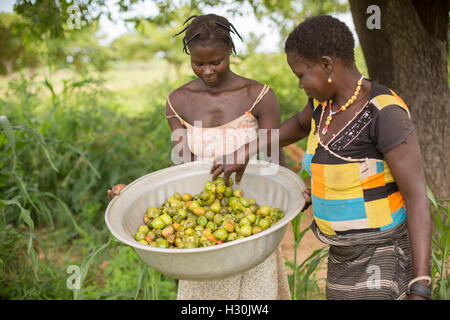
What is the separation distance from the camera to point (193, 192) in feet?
6.42

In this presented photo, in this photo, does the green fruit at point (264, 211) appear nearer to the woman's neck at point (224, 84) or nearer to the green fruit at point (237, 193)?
the green fruit at point (237, 193)

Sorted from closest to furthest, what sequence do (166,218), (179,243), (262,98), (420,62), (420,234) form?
1. (420,234)
2. (179,243)
3. (166,218)
4. (262,98)
5. (420,62)

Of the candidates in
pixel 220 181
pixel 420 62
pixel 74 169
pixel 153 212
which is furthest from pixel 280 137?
pixel 74 169

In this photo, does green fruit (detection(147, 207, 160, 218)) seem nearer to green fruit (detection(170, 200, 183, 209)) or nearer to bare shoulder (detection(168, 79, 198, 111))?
green fruit (detection(170, 200, 183, 209))

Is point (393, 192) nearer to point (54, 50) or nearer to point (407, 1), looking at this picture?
point (407, 1)

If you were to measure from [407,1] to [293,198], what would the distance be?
1.59 metres

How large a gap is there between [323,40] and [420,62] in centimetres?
164

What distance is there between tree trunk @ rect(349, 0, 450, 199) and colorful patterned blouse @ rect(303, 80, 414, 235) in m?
1.37

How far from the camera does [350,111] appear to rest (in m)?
1.27

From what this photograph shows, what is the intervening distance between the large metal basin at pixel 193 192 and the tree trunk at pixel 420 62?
4.37 ft

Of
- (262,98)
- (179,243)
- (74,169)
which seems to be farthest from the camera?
(74,169)

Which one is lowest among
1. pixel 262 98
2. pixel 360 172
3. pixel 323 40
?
pixel 360 172

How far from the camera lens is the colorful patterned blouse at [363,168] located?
3.80 feet

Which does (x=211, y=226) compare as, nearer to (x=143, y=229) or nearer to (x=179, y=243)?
(x=179, y=243)
